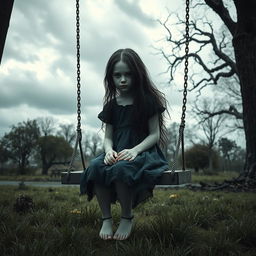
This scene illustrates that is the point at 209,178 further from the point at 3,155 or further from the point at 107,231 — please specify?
the point at 3,155

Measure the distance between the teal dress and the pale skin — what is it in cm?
5

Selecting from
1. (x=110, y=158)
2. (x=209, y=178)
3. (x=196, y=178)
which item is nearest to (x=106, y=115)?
(x=110, y=158)

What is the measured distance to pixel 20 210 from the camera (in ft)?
12.9

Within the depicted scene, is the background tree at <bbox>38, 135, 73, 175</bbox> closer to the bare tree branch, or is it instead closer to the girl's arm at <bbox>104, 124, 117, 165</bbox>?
the bare tree branch

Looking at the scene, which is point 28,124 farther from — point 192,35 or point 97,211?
point 97,211

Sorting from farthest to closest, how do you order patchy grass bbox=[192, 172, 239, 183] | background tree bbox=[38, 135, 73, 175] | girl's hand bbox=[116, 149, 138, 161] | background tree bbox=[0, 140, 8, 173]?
background tree bbox=[38, 135, 73, 175], background tree bbox=[0, 140, 8, 173], patchy grass bbox=[192, 172, 239, 183], girl's hand bbox=[116, 149, 138, 161]

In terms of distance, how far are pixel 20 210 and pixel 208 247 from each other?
2.51 m

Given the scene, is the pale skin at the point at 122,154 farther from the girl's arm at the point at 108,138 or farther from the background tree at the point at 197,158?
the background tree at the point at 197,158

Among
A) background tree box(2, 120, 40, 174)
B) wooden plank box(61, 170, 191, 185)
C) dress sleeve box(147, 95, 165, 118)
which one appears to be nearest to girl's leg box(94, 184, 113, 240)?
wooden plank box(61, 170, 191, 185)

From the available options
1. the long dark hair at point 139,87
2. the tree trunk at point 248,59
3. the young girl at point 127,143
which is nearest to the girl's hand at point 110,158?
the young girl at point 127,143

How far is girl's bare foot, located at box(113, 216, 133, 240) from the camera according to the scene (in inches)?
103

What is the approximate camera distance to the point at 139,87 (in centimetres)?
296

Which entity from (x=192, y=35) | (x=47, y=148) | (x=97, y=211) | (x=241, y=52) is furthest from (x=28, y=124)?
(x=97, y=211)

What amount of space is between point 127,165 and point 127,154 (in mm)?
143
